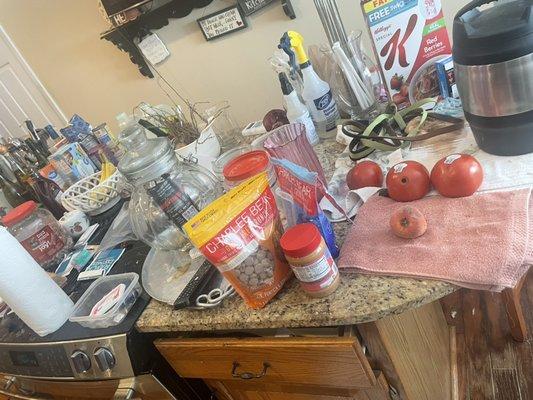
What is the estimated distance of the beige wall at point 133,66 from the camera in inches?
55.4

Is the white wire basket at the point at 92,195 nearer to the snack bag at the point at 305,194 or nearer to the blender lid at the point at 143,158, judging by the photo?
the blender lid at the point at 143,158

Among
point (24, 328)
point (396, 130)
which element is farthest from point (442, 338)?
point (24, 328)

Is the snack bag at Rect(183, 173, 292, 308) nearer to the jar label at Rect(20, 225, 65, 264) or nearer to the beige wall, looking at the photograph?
the jar label at Rect(20, 225, 65, 264)

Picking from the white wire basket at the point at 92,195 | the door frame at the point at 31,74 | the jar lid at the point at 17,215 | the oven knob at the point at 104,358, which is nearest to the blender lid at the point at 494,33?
the oven knob at the point at 104,358

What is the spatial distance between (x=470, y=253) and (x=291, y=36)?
2.48 feet

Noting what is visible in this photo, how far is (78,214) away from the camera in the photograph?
1.25m

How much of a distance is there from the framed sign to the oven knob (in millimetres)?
1146

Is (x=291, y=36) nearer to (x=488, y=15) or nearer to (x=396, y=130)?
(x=396, y=130)

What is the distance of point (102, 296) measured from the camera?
0.93 m

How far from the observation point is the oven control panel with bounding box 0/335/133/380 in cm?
82

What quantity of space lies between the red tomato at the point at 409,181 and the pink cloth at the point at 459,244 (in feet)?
0.05

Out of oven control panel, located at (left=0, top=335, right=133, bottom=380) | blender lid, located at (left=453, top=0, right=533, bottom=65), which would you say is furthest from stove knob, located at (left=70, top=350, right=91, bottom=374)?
blender lid, located at (left=453, top=0, right=533, bottom=65)

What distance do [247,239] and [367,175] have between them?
1.12 ft

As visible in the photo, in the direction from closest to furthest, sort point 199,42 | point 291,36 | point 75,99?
point 291,36
point 199,42
point 75,99
